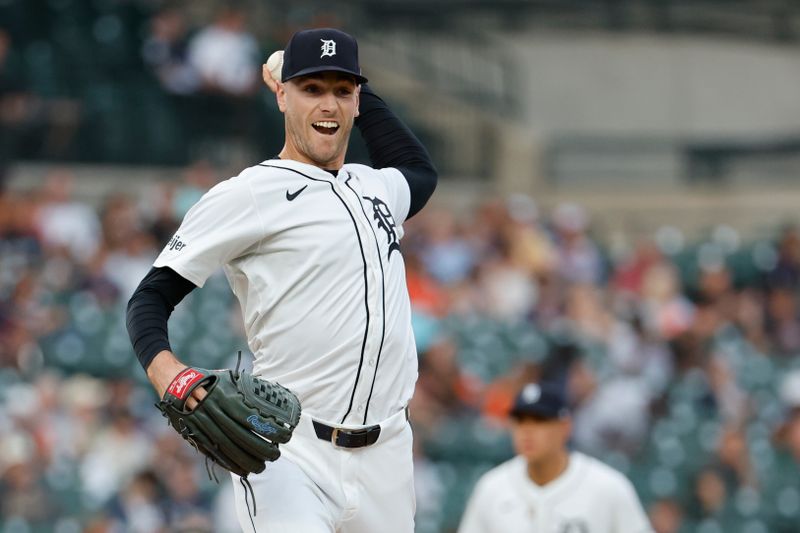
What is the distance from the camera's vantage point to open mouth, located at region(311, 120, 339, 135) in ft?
13.7

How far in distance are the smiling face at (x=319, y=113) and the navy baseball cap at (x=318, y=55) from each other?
0.04 meters

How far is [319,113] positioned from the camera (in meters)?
4.14

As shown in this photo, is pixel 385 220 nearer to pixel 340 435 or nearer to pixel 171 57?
pixel 340 435

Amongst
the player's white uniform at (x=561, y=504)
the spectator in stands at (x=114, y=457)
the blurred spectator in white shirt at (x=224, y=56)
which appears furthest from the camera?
→ the blurred spectator in white shirt at (x=224, y=56)

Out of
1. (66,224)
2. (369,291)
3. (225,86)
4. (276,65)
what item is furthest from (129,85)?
(369,291)

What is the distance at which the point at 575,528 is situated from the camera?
19.7 ft

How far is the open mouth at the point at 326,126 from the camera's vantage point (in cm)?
417

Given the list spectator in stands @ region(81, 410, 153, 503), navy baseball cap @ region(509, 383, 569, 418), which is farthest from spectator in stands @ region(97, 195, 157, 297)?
navy baseball cap @ region(509, 383, 569, 418)

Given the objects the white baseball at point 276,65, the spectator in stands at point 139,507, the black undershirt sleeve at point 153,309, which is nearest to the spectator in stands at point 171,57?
the spectator in stands at point 139,507

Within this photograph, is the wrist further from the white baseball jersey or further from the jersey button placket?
the jersey button placket

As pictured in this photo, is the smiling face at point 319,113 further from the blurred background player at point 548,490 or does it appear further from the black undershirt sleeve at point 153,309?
the blurred background player at point 548,490

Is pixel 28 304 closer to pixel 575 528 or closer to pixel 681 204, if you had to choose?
pixel 575 528

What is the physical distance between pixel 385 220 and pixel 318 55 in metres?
0.51

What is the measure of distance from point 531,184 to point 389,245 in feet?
42.7
